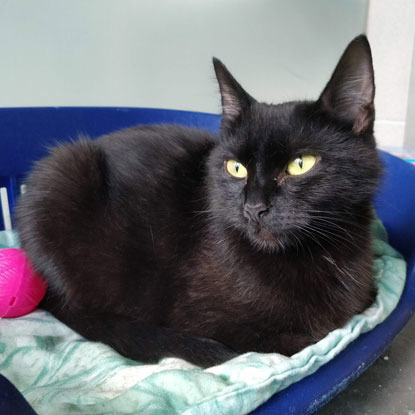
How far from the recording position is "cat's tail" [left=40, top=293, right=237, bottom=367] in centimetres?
97

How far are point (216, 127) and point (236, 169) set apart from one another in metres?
0.91

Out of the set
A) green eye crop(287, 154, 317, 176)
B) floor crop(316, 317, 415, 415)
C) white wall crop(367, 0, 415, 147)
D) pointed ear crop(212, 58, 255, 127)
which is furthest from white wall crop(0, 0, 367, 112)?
floor crop(316, 317, 415, 415)

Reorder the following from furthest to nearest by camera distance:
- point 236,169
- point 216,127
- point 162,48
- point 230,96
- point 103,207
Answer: point 162,48 → point 216,127 → point 103,207 → point 230,96 → point 236,169

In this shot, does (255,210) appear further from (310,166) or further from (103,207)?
(103,207)

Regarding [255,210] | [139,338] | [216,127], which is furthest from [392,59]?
[139,338]

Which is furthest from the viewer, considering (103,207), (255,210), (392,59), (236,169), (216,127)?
(392,59)

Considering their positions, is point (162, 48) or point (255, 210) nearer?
point (255, 210)

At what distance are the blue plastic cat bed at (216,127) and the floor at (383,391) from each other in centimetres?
8

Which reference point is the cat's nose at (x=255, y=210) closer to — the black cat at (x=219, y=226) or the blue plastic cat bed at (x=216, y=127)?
the black cat at (x=219, y=226)

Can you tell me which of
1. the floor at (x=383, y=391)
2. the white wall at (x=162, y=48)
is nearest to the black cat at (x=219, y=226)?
the floor at (x=383, y=391)

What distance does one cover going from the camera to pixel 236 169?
0.97 metres

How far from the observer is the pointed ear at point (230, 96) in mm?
1040

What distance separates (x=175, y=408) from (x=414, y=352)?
627mm

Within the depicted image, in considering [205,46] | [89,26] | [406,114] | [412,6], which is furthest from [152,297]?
[412,6]
